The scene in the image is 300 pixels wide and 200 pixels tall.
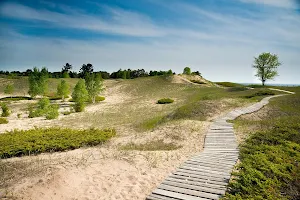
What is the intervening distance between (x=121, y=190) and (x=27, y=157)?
7299 mm

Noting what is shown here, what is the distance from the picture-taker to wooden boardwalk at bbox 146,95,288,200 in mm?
8875

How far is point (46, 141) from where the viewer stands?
1570 cm

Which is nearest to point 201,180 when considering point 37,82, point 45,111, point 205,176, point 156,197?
point 205,176

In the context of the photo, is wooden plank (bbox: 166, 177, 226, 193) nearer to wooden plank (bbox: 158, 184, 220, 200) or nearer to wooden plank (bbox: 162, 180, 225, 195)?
wooden plank (bbox: 162, 180, 225, 195)

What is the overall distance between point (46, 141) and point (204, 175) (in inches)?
414

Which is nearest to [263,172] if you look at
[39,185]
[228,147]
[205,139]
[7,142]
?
[228,147]

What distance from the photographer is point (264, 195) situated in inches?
315

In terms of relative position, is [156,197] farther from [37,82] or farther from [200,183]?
[37,82]

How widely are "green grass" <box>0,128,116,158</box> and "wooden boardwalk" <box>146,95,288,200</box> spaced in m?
7.76

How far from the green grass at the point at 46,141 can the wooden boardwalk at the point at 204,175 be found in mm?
7762

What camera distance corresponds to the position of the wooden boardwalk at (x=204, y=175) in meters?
8.88

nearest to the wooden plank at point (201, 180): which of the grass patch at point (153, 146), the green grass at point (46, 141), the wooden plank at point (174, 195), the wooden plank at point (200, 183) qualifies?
the wooden plank at point (200, 183)

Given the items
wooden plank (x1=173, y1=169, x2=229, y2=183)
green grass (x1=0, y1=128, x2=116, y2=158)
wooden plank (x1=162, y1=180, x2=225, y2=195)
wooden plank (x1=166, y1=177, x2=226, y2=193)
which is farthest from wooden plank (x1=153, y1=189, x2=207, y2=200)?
green grass (x1=0, y1=128, x2=116, y2=158)

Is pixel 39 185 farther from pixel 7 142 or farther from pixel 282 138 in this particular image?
pixel 282 138
